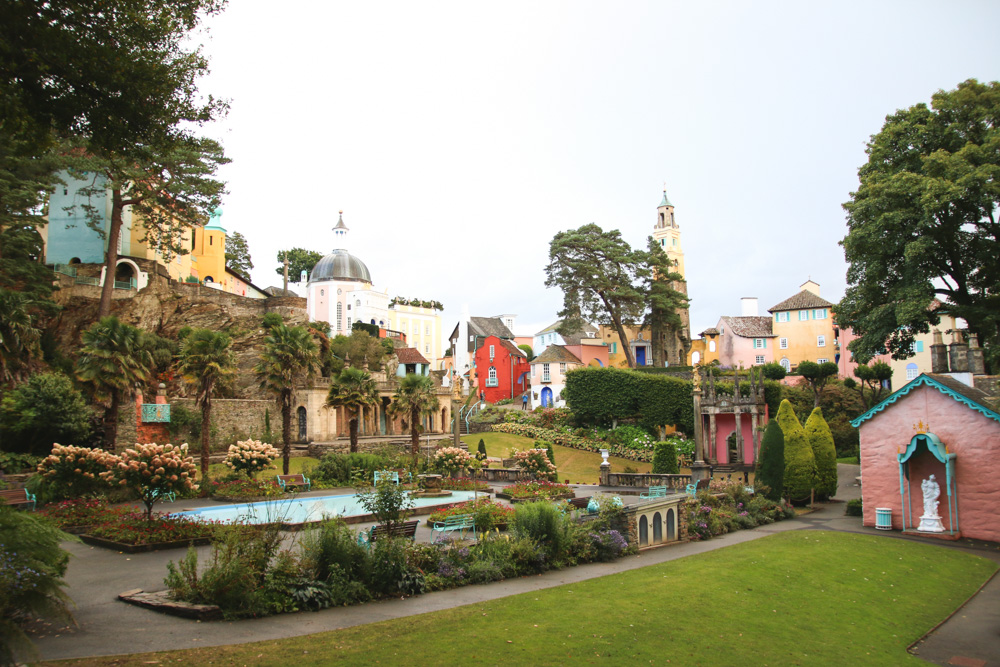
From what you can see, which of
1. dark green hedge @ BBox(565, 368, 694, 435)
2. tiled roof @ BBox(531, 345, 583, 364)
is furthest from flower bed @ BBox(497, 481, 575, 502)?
tiled roof @ BBox(531, 345, 583, 364)

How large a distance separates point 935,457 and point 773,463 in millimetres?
5993

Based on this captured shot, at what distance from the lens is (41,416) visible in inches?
1023

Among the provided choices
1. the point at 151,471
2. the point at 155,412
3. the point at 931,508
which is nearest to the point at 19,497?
the point at 151,471

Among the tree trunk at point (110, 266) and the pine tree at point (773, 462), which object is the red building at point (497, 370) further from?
the pine tree at point (773, 462)

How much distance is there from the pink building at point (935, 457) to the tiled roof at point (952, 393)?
27 mm

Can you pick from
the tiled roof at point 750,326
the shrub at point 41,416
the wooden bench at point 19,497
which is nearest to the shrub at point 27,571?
the wooden bench at point 19,497

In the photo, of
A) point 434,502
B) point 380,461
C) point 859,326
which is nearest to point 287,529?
point 434,502

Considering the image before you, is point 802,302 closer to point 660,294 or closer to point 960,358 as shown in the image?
point 660,294

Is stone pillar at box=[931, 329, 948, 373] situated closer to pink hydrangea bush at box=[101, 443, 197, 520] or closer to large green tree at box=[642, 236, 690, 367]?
pink hydrangea bush at box=[101, 443, 197, 520]

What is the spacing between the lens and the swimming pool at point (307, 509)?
18.7m

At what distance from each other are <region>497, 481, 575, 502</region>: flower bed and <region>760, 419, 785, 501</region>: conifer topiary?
773cm

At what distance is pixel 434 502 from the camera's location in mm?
22844

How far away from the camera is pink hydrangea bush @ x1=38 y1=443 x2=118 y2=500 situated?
18219 mm

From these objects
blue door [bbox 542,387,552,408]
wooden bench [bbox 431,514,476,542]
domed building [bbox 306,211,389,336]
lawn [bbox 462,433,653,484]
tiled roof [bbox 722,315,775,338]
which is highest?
domed building [bbox 306,211,389,336]
